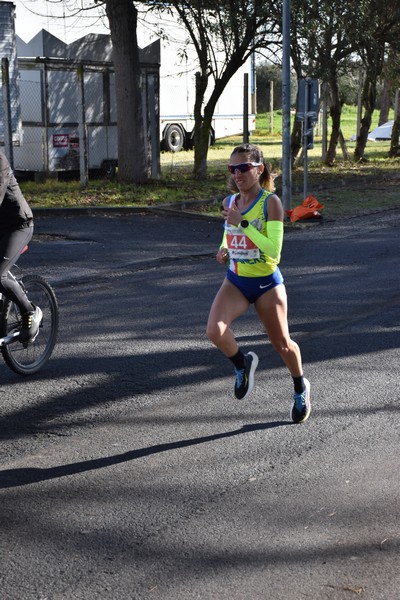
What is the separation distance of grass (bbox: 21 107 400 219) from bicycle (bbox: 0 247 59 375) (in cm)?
929

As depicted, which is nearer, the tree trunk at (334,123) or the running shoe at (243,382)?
the running shoe at (243,382)

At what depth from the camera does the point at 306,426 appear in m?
6.06

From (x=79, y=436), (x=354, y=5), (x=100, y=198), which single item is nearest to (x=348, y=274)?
(x=79, y=436)

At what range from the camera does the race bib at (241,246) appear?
5812 mm

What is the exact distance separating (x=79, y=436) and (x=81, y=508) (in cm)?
120

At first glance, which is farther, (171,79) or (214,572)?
(171,79)

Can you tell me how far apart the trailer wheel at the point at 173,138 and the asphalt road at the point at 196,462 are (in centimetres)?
2788

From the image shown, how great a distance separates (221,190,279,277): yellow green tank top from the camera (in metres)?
5.78

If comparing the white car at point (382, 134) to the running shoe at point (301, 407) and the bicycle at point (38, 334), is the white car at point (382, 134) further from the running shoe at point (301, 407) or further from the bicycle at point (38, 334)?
the running shoe at point (301, 407)

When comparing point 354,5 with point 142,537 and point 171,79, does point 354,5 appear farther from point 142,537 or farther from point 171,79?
point 142,537

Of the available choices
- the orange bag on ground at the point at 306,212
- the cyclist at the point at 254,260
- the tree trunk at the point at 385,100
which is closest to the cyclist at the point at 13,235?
the cyclist at the point at 254,260

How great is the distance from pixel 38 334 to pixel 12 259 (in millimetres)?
767

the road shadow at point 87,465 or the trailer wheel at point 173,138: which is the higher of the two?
the trailer wheel at point 173,138

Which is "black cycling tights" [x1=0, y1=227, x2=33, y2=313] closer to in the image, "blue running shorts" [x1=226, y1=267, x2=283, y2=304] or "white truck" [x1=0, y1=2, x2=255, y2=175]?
"blue running shorts" [x1=226, y1=267, x2=283, y2=304]
